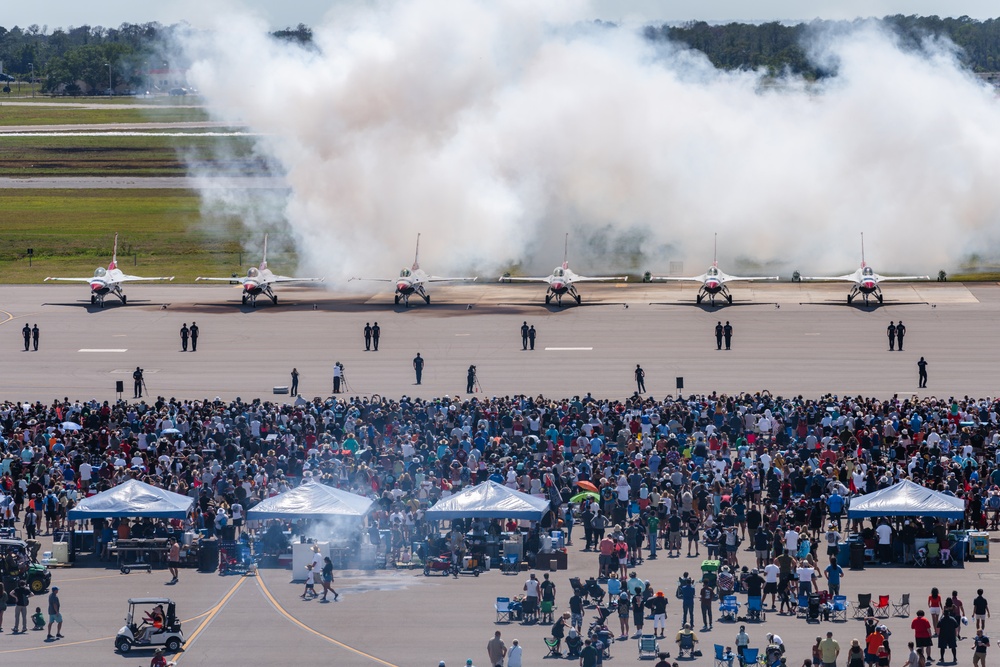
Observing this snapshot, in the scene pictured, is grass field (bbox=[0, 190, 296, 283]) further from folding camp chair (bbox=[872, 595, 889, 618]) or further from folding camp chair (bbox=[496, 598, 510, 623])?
folding camp chair (bbox=[872, 595, 889, 618])

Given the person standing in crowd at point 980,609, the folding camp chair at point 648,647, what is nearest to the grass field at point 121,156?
the folding camp chair at point 648,647

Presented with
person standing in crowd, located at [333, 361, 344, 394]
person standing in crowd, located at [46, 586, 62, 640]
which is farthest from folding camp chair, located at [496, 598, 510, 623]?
person standing in crowd, located at [333, 361, 344, 394]

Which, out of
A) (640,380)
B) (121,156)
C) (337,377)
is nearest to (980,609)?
(640,380)

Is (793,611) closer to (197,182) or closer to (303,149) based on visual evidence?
(303,149)

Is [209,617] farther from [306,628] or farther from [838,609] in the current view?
[838,609]

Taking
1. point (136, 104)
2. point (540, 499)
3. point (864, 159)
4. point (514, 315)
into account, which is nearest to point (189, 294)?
point (514, 315)

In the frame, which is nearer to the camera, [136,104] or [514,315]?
[514,315]
